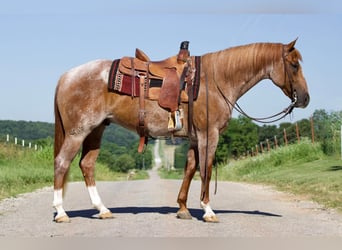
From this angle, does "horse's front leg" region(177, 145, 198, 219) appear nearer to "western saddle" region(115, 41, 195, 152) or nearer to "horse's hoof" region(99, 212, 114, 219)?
"western saddle" region(115, 41, 195, 152)

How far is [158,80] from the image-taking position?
755 centimetres

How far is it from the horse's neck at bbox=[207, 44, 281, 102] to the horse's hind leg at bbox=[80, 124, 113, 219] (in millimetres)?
1997

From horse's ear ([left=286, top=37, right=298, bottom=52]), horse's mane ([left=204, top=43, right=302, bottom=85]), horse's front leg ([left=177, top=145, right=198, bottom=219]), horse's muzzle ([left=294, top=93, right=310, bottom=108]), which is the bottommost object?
horse's front leg ([left=177, top=145, right=198, bottom=219])

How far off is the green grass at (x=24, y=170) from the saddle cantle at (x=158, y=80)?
176 inches

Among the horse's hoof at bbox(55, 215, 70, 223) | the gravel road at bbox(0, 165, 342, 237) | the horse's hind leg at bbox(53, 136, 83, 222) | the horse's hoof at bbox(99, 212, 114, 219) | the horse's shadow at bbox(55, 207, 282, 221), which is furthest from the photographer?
the horse's shadow at bbox(55, 207, 282, 221)

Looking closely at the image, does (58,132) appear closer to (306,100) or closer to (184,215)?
(184,215)

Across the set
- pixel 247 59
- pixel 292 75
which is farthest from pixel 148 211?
pixel 292 75

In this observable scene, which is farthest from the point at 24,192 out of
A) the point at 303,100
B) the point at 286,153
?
the point at 286,153

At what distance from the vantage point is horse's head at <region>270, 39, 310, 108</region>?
304 inches

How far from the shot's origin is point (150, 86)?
7.52 metres

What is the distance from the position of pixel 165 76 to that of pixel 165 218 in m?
2.06

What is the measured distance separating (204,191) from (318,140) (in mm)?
16793

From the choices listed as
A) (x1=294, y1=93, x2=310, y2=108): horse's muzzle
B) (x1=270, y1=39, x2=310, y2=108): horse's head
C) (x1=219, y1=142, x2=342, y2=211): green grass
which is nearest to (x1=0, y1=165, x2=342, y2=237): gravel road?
(x1=219, y1=142, x2=342, y2=211): green grass

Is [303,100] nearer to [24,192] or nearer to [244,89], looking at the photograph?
[244,89]
